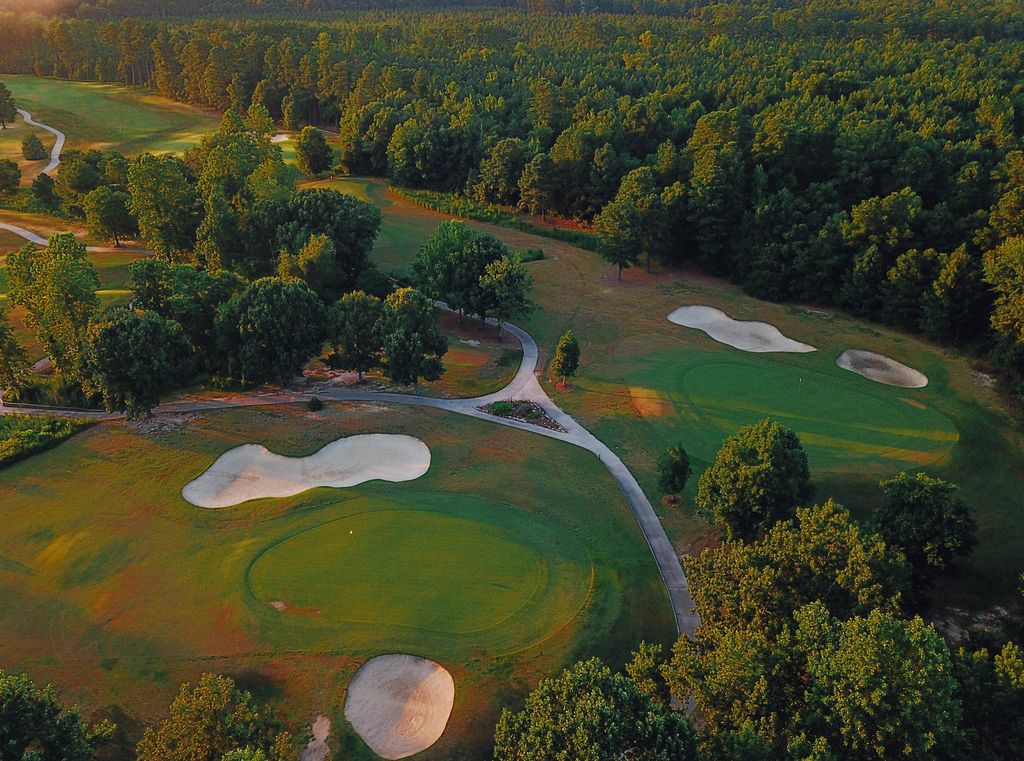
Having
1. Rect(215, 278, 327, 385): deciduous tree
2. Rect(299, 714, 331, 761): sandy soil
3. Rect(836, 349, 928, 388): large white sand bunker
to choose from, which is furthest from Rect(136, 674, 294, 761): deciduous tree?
Rect(836, 349, 928, 388): large white sand bunker

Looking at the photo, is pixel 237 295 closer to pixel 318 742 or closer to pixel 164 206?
pixel 164 206

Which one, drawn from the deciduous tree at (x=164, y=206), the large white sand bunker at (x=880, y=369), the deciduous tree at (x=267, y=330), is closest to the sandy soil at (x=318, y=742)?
the deciduous tree at (x=267, y=330)

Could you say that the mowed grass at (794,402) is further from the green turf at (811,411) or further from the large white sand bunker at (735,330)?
the large white sand bunker at (735,330)

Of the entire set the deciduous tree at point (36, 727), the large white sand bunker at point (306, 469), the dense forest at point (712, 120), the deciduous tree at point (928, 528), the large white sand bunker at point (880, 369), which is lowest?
the large white sand bunker at point (306, 469)

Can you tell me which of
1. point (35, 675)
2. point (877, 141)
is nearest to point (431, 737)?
point (35, 675)

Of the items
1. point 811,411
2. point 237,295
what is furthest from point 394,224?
point 811,411

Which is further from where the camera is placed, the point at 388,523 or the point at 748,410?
the point at 748,410

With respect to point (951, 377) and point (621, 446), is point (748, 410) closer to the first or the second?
point (621, 446)
